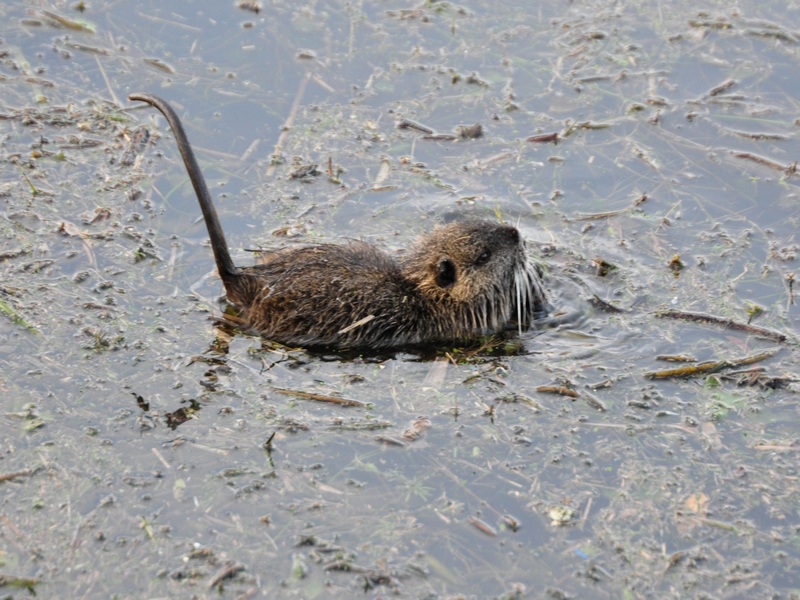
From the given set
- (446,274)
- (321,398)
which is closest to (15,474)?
(321,398)

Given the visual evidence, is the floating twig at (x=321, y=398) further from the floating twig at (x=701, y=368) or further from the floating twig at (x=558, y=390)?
the floating twig at (x=701, y=368)

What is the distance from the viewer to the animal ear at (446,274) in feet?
21.1

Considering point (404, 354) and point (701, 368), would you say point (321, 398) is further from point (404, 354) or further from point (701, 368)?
point (701, 368)

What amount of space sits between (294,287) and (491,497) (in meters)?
1.74

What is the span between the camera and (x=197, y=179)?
5.72 metres

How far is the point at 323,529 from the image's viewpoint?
16.1ft

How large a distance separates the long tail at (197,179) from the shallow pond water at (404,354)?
18.7 inches

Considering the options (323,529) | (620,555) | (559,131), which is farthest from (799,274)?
(323,529)

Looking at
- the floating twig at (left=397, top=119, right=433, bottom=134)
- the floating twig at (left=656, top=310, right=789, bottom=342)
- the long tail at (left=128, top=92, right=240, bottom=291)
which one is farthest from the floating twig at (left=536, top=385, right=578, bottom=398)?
the floating twig at (left=397, top=119, right=433, bottom=134)

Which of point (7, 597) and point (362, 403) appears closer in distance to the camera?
point (7, 597)

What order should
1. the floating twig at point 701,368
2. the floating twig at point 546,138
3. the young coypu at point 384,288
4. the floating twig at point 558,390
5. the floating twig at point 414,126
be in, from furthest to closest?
1. the floating twig at point 414,126
2. the floating twig at point 546,138
3. the young coypu at point 384,288
4. the floating twig at point 701,368
5. the floating twig at point 558,390

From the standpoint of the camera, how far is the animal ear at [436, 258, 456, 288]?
6.44m

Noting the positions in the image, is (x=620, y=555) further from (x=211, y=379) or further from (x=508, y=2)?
(x=508, y=2)

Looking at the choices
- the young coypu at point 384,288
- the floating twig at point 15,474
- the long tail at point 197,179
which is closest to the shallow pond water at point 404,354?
the floating twig at point 15,474
